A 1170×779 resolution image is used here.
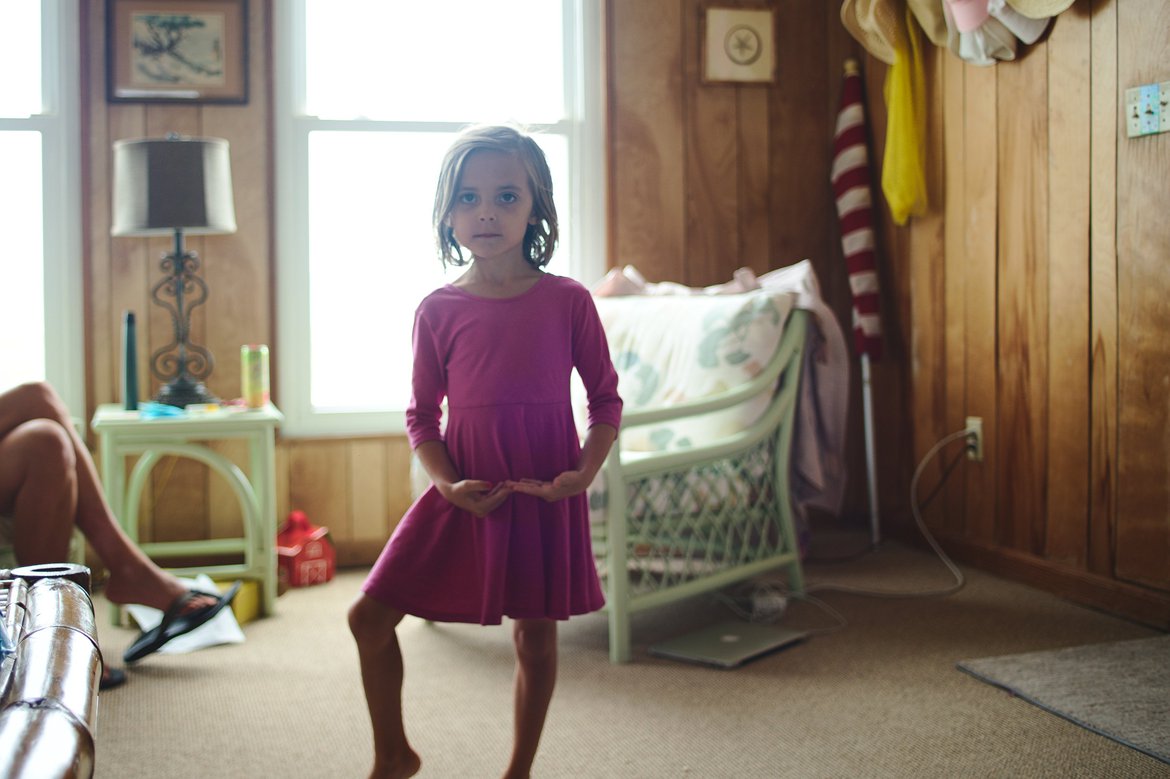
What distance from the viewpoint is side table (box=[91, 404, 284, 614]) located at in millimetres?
2627

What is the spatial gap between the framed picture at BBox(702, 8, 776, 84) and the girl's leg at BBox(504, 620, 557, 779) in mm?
2506

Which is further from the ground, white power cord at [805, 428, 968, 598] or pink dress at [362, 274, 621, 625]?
pink dress at [362, 274, 621, 625]

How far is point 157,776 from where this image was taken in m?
1.72

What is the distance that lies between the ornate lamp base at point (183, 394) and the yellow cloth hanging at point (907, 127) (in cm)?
205

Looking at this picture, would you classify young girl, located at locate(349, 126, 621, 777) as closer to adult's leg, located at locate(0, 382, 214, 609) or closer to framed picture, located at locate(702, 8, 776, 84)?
adult's leg, located at locate(0, 382, 214, 609)

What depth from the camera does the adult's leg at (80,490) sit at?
2.18 metres

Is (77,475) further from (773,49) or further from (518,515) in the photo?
(773,49)

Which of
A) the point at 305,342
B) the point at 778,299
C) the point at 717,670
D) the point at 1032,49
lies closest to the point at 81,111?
the point at 305,342

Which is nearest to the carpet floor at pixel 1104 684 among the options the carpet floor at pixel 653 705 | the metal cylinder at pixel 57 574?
the carpet floor at pixel 653 705

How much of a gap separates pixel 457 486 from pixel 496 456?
2.5 inches

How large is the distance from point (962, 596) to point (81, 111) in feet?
9.09

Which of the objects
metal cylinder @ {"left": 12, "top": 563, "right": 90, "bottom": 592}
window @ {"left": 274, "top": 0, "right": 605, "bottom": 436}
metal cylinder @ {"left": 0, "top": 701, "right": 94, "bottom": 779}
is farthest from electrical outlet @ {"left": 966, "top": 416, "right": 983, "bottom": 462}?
metal cylinder @ {"left": 0, "top": 701, "right": 94, "bottom": 779}

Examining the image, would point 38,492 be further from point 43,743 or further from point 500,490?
point 43,743

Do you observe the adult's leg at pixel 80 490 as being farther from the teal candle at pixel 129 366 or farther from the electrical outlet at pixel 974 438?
the electrical outlet at pixel 974 438
